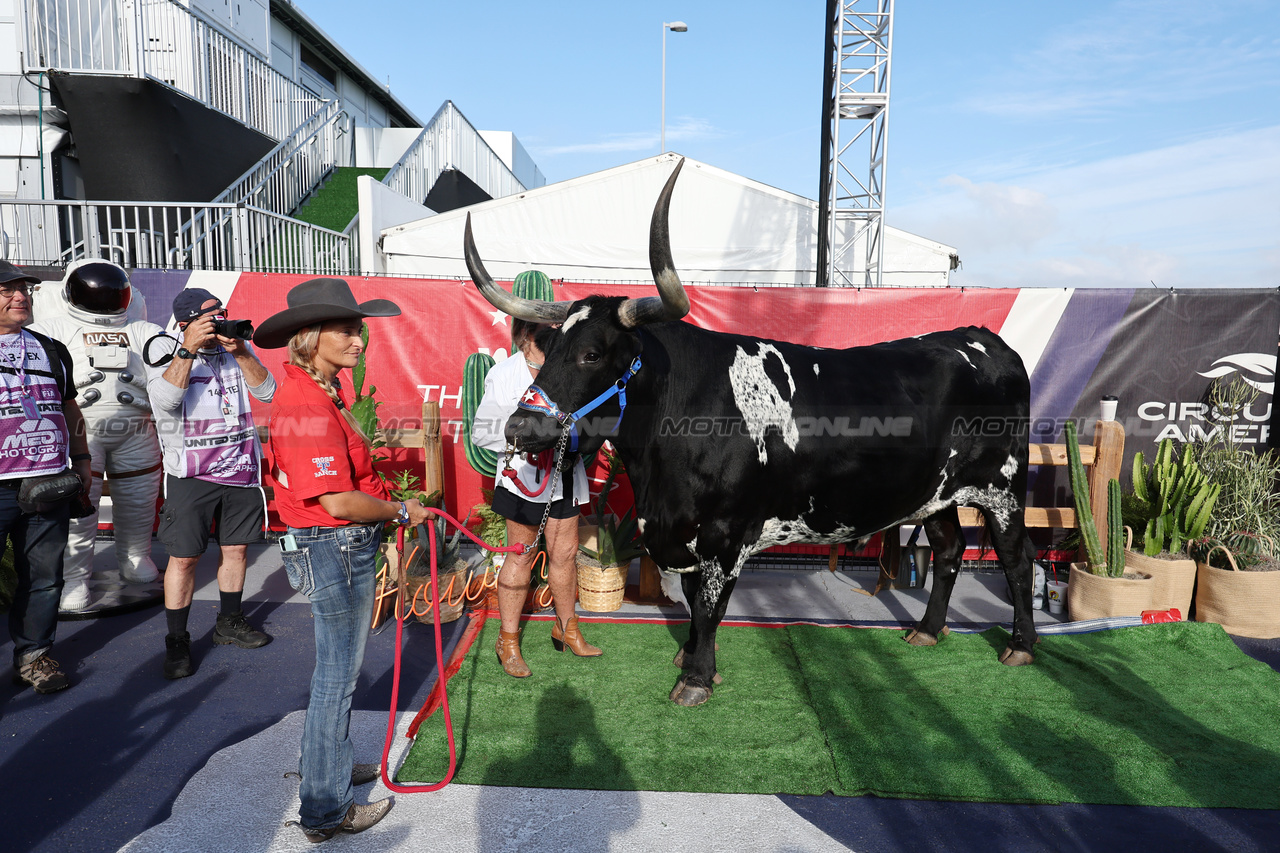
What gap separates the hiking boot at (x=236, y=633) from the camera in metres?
3.74

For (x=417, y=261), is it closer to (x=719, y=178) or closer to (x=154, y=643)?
(x=719, y=178)

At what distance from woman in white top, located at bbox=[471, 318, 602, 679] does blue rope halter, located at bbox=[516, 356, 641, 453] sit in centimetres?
54

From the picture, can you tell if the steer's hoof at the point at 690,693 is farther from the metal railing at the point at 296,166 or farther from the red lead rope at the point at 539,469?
the metal railing at the point at 296,166

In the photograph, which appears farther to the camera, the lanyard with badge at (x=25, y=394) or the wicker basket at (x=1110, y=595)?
the wicker basket at (x=1110, y=595)

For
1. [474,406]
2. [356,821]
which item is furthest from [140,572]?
[356,821]

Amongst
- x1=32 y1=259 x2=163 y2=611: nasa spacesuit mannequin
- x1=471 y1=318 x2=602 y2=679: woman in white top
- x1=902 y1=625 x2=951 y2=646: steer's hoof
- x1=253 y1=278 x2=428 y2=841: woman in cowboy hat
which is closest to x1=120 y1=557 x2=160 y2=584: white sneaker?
x1=32 y1=259 x2=163 y2=611: nasa spacesuit mannequin

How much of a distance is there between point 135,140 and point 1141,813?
39.1 feet

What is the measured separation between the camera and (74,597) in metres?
4.09

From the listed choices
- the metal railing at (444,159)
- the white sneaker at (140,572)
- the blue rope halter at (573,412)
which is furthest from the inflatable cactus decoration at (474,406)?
the metal railing at (444,159)

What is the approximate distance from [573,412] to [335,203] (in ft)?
35.0

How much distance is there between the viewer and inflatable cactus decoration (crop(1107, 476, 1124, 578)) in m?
4.10

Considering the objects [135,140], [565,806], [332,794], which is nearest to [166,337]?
[332,794]

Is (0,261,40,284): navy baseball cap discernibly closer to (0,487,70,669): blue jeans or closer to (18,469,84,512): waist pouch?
(18,469,84,512): waist pouch

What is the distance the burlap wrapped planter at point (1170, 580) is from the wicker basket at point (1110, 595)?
0.15 feet
